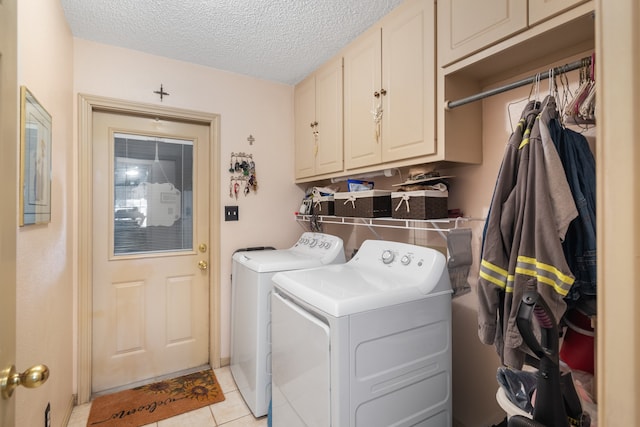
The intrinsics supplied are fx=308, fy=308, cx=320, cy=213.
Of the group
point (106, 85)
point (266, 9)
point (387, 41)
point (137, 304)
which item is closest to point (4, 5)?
point (266, 9)

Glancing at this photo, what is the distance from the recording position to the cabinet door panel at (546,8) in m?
1.03

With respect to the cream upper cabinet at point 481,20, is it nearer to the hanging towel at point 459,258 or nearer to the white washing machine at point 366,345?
the hanging towel at point 459,258

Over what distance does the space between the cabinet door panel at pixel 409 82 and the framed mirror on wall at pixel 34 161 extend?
5.17 ft

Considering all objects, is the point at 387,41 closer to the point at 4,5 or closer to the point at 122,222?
the point at 4,5

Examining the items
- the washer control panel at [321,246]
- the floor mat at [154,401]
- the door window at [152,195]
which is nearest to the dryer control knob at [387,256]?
the washer control panel at [321,246]

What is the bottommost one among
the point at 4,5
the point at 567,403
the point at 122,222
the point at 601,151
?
the point at 567,403

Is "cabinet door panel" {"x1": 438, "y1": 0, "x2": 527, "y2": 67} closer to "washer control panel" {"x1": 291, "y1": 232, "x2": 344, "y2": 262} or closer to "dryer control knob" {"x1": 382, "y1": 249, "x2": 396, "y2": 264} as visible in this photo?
"dryer control knob" {"x1": 382, "y1": 249, "x2": 396, "y2": 264}

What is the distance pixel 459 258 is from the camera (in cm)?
156

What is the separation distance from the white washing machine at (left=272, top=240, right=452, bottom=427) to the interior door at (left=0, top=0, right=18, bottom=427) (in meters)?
0.88

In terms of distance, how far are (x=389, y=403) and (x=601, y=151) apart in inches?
48.0

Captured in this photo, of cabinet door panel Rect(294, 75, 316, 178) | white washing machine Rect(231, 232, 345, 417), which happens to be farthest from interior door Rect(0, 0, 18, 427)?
cabinet door panel Rect(294, 75, 316, 178)

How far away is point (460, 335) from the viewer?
5.74 ft

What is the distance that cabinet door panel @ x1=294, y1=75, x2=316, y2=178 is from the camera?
8.07ft

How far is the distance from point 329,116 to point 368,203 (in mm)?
769
